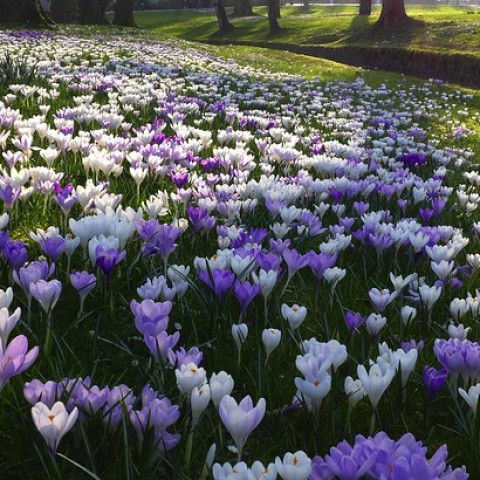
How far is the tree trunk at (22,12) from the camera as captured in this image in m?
26.2

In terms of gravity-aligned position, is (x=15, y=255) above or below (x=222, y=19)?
below

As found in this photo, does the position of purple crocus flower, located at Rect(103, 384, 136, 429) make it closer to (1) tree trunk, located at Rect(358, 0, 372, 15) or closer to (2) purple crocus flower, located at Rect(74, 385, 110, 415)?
(2) purple crocus flower, located at Rect(74, 385, 110, 415)

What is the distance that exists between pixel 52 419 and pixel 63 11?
157 feet

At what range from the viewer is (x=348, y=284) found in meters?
3.07

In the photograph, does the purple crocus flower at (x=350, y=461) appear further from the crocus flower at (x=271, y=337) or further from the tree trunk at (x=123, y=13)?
the tree trunk at (x=123, y=13)

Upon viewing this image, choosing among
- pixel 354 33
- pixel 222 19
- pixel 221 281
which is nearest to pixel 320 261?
pixel 221 281

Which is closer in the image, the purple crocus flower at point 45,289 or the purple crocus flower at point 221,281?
the purple crocus flower at point 45,289

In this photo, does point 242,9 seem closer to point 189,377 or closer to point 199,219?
point 199,219

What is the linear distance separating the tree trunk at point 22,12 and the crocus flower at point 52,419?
91.5 ft

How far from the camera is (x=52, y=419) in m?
1.35

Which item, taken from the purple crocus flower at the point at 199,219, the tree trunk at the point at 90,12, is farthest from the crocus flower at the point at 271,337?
the tree trunk at the point at 90,12

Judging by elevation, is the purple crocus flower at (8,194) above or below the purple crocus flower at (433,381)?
above

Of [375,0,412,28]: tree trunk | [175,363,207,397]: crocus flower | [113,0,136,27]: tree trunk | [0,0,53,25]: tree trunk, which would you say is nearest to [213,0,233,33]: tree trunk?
[113,0,136,27]: tree trunk

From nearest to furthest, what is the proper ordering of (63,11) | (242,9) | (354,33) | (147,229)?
1. (147,229)
2. (354,33)
3. (63,11)
4. (242,9)
